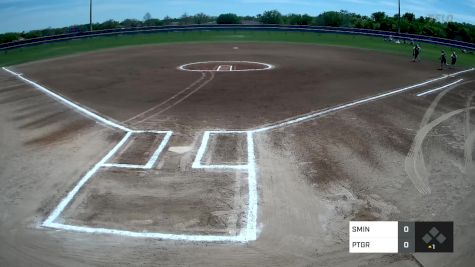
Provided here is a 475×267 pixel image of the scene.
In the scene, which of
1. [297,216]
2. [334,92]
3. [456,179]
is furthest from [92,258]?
[334,92]

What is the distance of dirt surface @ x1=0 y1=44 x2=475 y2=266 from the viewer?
8.19m

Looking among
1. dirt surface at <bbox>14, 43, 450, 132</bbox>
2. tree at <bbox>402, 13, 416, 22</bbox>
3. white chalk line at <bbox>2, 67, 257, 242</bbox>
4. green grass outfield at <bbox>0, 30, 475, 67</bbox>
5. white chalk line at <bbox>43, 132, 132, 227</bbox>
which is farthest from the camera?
tree at <bbox>402, 13, 416, 22</bbox>

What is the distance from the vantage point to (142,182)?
1105cm

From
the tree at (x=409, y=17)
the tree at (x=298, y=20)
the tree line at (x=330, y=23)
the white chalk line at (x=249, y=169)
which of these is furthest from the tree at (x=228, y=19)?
the white chalk line at (x=249, y=169)

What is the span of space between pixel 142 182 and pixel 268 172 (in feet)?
11.7

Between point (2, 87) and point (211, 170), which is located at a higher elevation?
point (2, 87)

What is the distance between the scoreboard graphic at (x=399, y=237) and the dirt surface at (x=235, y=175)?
0.70ft

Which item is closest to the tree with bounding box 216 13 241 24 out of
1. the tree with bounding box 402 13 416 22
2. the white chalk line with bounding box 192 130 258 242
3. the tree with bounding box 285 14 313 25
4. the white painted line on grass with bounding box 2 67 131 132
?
the tree with bounding box 285 14 313 25

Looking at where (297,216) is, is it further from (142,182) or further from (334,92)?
(334,92)

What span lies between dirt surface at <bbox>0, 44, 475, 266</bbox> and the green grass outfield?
21167 mm

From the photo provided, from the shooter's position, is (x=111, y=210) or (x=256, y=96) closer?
(x=111, y=210)
